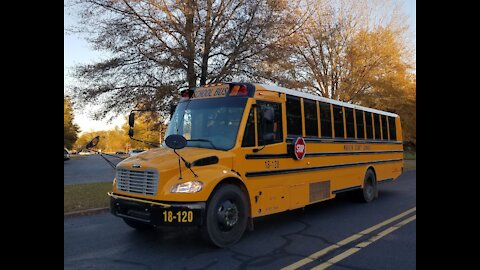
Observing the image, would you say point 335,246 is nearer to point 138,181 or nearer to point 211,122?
point 211,122

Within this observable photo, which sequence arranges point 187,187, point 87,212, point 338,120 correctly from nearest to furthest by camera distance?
point 187,187 < point 87,212 < point 338,120

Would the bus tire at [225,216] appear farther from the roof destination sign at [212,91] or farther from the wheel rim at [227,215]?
the roof destination sign at [212,91]

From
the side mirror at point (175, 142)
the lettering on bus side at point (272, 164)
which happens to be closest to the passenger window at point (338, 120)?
the lettering on bus side at point (272, 164)

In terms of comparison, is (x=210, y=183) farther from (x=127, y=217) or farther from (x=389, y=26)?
(x=389, y=26)

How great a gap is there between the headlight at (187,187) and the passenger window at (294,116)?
242 centimetres

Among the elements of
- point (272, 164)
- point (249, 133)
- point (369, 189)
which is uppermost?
point (249, 133)

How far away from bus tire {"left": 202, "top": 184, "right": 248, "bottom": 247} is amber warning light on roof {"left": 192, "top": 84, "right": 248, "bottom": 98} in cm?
164

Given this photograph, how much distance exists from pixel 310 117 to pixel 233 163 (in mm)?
2580

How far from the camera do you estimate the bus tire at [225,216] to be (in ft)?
16.9

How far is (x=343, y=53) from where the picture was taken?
866 inches

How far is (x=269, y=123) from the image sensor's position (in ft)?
20.1

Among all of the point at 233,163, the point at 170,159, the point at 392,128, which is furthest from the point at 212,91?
the point at 392,128
